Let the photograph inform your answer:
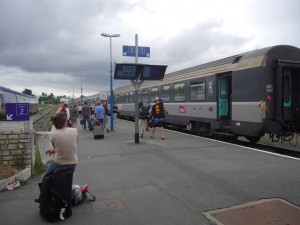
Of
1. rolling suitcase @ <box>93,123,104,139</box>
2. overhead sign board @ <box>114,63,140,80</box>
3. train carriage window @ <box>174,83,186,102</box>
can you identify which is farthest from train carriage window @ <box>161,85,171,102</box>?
overhead sign board @ <box>114,63,140,80</box>

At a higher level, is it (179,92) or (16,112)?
(179,92)

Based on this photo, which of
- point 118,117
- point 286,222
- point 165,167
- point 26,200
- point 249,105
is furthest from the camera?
point 118,117

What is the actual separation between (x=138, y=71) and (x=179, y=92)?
16.6 ft

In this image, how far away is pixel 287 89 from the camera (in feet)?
35.9

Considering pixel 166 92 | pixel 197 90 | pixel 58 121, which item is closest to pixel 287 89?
pixel 197 90

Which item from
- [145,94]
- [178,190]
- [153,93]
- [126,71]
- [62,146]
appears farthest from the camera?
[145,94]

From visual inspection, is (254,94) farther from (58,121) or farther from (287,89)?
(58,121)

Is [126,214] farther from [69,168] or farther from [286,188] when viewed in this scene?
[286,188]

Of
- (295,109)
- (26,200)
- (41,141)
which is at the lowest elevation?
(26,200)

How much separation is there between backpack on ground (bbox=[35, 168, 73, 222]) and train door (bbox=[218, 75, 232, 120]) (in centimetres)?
916

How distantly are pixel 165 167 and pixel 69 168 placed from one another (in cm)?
341

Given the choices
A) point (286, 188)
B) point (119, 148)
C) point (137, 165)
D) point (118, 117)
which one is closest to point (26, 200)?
point (137, 165)

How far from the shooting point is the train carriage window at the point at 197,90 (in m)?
14.0

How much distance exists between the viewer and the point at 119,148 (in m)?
11.0
